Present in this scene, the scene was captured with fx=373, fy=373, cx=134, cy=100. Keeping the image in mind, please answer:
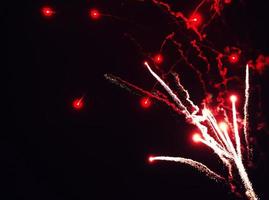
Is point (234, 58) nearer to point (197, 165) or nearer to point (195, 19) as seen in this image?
point (195, 19)

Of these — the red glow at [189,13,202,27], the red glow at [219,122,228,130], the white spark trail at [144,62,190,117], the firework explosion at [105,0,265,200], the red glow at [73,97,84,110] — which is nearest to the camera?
the red glow at [219,122,228,130]

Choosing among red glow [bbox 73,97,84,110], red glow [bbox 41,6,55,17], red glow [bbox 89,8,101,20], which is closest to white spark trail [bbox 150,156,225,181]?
red glow [bbox 73,97,84,110]

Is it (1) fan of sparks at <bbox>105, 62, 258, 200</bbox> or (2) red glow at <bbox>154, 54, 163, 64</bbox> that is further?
(2) red glow at <bbox>154, 54, 163, 64</bbox>

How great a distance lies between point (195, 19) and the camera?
198 inches

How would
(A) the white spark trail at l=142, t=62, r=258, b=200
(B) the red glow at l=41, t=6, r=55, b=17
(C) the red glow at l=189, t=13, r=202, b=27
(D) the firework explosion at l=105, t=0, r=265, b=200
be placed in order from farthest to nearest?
(B) the red glow at l=41, t=6, r=55, b=17 < (C) the red glow at l=189, t=13, r=202, b=27 < (D) the firework explosion at l=105, t=0, r=265, b=200 < (A) the white spark trail at l=142, t=62, r=258, b=200

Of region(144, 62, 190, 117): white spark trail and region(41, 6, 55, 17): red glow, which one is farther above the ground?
region(144, 62, 190, 117): white spark trail

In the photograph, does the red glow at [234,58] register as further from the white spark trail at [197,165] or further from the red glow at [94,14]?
the red glow at [94,14]

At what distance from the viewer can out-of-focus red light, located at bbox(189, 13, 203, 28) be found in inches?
200

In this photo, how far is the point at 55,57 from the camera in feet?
18.1

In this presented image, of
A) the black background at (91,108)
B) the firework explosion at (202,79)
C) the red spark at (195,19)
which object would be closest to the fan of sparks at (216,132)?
the firework explosion at (202,79)

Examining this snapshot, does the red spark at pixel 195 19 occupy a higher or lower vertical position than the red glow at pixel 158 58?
higher

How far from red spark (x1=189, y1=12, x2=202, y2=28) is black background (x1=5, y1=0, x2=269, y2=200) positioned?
15 cm

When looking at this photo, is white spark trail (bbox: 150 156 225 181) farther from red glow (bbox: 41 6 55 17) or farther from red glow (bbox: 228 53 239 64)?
red glow (bbox: 41 6 55 17)

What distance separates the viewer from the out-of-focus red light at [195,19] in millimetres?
5074
